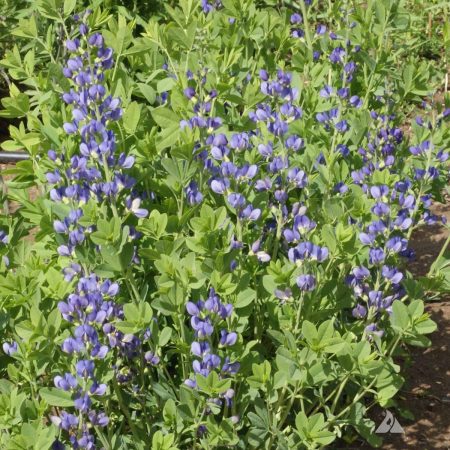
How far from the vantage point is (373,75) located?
3277 mm

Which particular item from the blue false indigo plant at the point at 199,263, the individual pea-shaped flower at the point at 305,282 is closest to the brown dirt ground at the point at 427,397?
the blue false indigo plant at the point at 199,263

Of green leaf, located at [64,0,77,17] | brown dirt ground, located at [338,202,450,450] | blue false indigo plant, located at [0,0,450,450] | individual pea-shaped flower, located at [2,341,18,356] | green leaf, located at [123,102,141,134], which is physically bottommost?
brown dirt ground, located at [338,202,450,450]

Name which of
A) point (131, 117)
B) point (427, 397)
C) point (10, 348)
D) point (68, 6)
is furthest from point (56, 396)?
point (427, 397)

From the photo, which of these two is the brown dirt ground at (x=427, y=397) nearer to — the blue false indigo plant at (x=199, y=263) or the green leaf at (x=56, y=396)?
the blue false indigo plant at (x=199, y=263)

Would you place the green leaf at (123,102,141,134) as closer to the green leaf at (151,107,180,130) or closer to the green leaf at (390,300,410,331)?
the green leaf at (151,107,180,130)

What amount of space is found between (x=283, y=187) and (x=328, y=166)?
0.24 metres

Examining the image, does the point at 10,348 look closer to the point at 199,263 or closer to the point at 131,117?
the point at 199,263

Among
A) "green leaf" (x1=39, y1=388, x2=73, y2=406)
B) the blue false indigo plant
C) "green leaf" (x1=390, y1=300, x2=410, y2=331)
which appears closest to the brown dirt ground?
the blue false indigo plant

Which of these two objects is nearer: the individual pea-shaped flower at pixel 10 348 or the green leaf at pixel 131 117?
the individual pea-shaped flower at pixel 10 348

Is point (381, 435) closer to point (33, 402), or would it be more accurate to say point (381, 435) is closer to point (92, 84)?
point (33, 402)

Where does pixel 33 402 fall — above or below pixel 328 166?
below

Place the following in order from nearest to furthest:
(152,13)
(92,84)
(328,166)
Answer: (92,84) → (328,166) → (152,13)

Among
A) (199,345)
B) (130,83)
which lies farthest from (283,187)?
(130,83)

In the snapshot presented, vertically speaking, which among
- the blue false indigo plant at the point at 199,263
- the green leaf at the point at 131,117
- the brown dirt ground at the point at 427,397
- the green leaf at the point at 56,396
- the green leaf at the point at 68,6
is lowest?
the brown dirt ground at the point at 427,397
